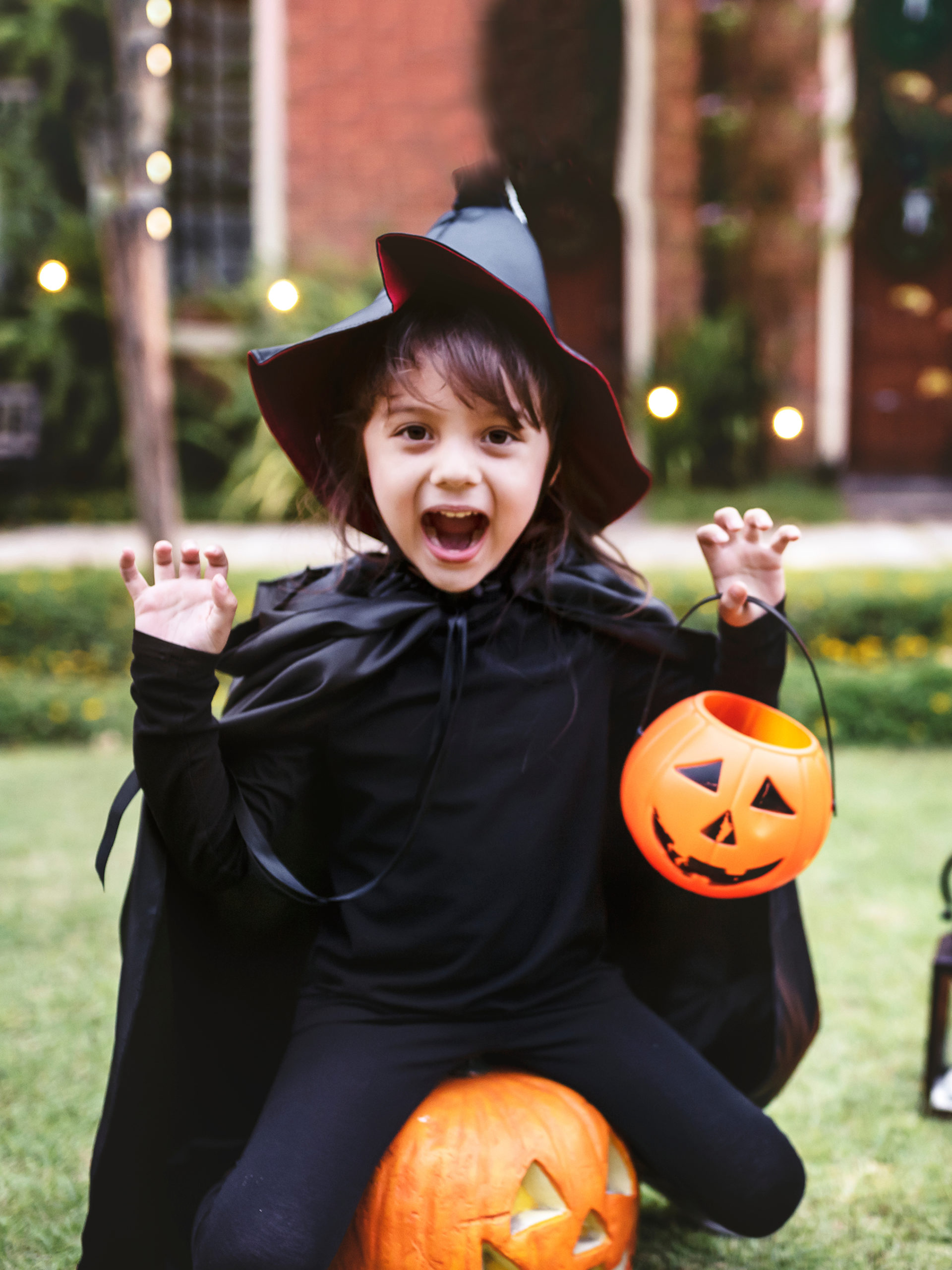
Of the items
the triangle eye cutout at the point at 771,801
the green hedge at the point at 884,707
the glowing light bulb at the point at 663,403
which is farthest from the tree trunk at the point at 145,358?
the triangle eye cutout at the point at 771,801

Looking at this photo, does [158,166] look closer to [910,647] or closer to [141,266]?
[141,266]

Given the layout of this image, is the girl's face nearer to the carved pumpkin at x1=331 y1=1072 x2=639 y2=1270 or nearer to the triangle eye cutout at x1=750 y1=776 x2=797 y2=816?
the triangle eye cutout at x1=750 y1=776 x2=797 y2=816

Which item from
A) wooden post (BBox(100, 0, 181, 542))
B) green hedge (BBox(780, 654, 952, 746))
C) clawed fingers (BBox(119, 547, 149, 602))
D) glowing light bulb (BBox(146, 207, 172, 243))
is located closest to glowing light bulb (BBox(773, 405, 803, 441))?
clawed fingers (BBox(119, 547, 149, 602))

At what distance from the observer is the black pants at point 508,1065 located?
1.73 m

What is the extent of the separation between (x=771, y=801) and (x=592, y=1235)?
71 cm

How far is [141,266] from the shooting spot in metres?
6.52

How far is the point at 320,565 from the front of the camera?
2.23 metres

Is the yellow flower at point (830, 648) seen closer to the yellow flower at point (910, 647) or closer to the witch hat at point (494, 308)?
the yellow flower at point (910, 647)

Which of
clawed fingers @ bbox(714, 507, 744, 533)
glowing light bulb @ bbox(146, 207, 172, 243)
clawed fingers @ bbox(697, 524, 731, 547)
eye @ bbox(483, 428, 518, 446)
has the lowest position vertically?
clawed fingers @ bbox(697, 524, 731, 547)

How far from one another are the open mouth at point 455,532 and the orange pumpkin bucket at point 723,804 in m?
0.40

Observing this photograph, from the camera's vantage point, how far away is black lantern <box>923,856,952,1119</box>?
263cm

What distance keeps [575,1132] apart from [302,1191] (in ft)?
1.34

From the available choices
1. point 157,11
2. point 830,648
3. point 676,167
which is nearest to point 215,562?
point 830,648

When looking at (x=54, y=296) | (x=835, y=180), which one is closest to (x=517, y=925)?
(x=54, y=296)
